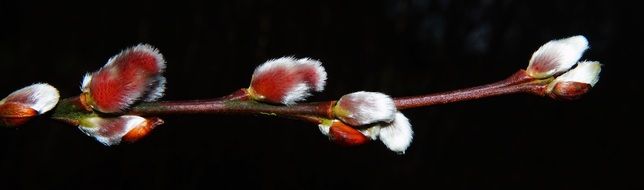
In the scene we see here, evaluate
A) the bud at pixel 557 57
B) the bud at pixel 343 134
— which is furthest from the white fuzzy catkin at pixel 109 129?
the bud at pixel 557 57

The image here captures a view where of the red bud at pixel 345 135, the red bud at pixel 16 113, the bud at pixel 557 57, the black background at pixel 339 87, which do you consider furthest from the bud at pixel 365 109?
the black background at pixel 339 87

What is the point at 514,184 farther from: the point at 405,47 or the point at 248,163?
the point at 248,163

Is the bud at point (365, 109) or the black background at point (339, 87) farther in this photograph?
the black background at point (339, 87)

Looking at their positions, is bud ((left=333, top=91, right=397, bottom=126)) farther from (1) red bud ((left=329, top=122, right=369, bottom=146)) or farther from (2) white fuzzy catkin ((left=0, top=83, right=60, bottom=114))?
(2) white fuzzy catkin ((left=0, top=83, right=60, bottom=114))

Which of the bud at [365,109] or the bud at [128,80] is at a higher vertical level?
the bud at [128,80]

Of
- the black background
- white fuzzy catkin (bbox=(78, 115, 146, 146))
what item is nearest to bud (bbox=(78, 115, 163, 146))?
white fuzzy catkin (bbox=(78, 115, 146, 146))

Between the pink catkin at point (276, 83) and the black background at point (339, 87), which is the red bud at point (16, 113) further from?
the black background at point (339, 87)

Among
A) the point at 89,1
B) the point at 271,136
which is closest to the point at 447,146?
the point at 271,136
